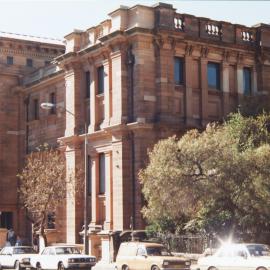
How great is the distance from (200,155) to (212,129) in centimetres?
245

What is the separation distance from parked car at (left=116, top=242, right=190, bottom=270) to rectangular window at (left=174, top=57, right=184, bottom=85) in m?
15.4

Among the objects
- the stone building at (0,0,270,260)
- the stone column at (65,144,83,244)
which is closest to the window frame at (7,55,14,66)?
the stone building at (0,0,270,260)

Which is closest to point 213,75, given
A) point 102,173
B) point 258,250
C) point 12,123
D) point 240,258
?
point 102,173

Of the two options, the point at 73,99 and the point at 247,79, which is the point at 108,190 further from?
the point at 247,79

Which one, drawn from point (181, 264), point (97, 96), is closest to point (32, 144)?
point (97, 96)

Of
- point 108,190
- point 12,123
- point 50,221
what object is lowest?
point 50,221

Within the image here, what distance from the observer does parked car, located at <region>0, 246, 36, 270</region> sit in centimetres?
3516

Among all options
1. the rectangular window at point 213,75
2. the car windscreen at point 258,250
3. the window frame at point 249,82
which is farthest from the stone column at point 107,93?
the car windscreen at point 258,250

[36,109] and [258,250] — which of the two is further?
[36,109]

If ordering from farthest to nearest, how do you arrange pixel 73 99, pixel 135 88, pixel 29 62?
pixel 29 62
pixel 73 99
pixel 135 88

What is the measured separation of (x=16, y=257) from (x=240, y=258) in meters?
14.1

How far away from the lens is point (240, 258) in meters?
26.8

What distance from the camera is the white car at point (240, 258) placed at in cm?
2608

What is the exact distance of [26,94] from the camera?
185 ft
